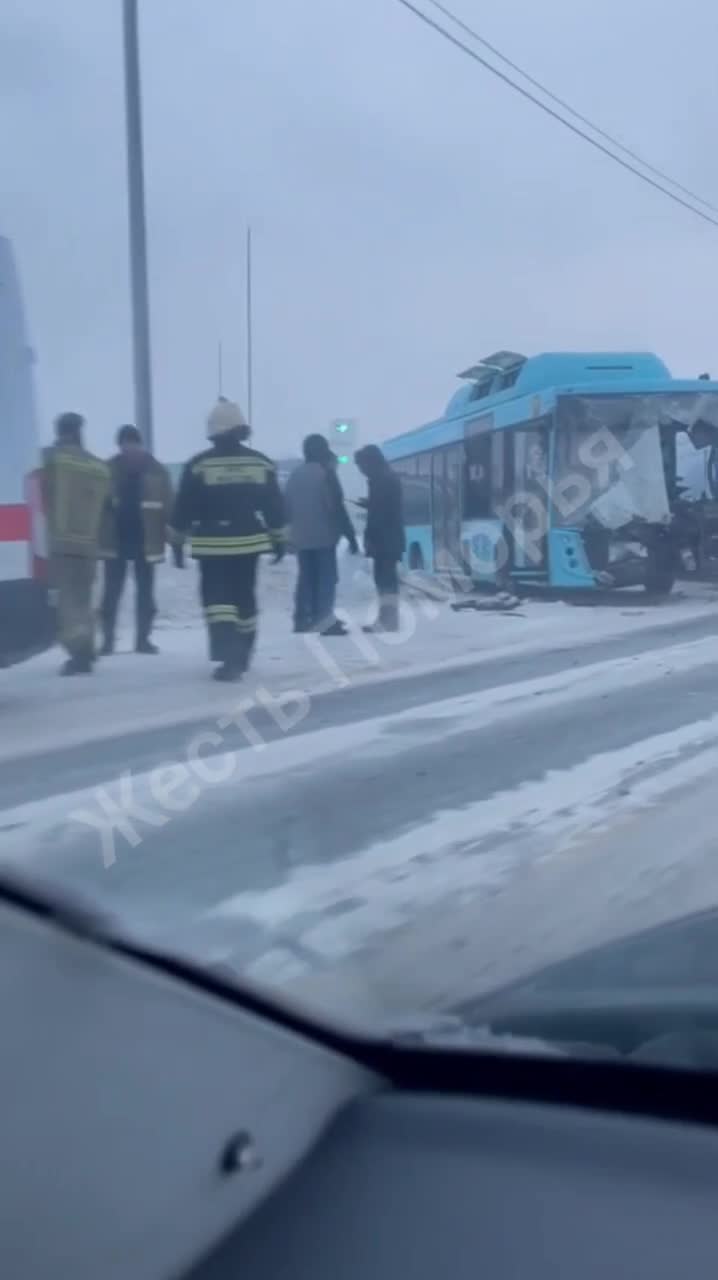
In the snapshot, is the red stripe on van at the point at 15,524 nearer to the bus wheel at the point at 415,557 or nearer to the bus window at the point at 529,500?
the bus window at the point at 529,500

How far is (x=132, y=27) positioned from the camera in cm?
1293

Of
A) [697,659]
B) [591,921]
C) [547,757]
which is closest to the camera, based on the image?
[591,921]

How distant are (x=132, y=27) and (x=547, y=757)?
335 inches

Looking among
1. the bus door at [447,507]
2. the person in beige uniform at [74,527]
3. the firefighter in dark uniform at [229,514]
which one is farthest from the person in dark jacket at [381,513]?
the bus door at [447,507]

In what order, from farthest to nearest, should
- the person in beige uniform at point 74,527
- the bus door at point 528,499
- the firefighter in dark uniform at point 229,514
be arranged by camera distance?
1. the bus door at point 528,499
2. the firefighter in dark uniform at point 229,514
3. the person in beige uniform at point 74,527

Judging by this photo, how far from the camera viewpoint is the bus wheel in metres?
22.2

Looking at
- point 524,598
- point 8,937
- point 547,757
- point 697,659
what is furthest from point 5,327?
point 524,598

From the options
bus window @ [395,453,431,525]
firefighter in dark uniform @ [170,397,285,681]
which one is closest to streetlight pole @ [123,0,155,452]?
firefighter in dark uniform @ [170,397,285,681]

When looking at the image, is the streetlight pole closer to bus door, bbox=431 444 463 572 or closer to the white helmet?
the white helmet

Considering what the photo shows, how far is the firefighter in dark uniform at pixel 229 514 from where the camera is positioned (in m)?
10.6

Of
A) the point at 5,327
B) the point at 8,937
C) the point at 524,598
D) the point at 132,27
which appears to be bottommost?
the point at 524,598

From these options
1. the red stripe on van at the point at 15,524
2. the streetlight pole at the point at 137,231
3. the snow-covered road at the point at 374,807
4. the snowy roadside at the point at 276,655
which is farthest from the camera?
the streetlight pole at the point at 137,231

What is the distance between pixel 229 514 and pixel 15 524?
235cm

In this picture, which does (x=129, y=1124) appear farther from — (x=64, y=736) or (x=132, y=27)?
(x=132, y=27)
